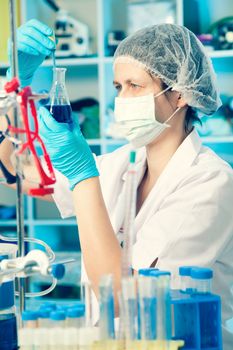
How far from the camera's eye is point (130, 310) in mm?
1017

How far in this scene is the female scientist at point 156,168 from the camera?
1.51 m

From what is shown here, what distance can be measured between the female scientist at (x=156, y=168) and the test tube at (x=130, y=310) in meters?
0.35

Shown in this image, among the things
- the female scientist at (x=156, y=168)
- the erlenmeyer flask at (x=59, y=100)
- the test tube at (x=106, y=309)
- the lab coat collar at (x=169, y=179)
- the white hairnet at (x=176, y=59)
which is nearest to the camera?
the test tube at (x=106, y=309)

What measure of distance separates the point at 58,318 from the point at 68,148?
56 centimetres

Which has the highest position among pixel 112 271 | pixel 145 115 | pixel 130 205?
pixel 145 115

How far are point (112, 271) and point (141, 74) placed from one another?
650mm

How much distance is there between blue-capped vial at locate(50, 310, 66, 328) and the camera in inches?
40.0

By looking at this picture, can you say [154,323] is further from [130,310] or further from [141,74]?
[141,74]

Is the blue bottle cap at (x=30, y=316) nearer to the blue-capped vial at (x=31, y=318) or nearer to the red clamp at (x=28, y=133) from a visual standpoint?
the blue-capped vial at (x=31, y=318)

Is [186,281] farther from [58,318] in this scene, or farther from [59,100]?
[59,100]

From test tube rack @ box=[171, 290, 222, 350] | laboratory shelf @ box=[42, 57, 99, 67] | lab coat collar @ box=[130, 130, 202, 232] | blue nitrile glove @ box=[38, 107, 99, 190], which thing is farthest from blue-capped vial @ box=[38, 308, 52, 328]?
laboratory shelf @ box=[42, 57, 99, 67]

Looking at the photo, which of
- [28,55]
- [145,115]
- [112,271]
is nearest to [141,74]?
[145,115]

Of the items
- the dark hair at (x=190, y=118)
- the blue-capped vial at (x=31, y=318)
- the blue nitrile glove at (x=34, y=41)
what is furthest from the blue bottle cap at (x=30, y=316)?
the dark hair at (x=190, y=118)

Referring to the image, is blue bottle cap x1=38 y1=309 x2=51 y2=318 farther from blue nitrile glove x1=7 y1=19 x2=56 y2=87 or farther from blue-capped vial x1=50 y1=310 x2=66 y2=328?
blue nitrile glove x1=7 y1=19 x2=56 y2=87
